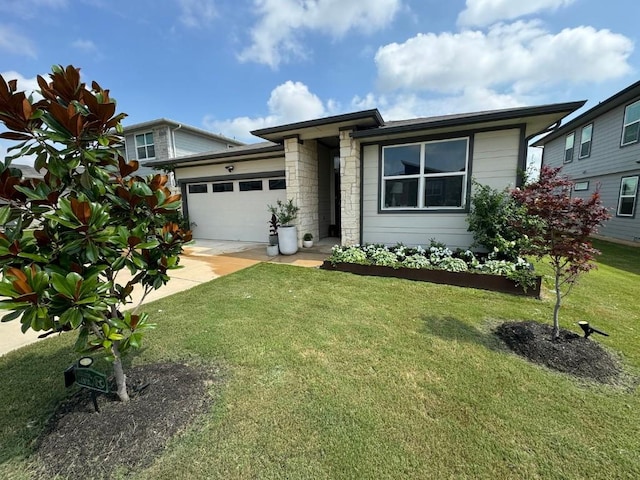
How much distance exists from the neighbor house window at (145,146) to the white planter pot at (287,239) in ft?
40.6

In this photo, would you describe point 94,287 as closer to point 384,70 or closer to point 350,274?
point 350,274

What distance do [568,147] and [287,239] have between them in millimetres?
15919

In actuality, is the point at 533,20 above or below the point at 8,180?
above

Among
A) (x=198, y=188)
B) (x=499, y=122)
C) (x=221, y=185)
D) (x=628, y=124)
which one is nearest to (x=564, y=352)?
(x=499, y=122)

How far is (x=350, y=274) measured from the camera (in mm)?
5770

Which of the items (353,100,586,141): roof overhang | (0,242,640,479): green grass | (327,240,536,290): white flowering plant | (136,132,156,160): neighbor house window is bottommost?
(0,242,640,479): green grass

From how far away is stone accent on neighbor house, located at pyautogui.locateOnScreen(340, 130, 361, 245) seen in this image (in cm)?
696

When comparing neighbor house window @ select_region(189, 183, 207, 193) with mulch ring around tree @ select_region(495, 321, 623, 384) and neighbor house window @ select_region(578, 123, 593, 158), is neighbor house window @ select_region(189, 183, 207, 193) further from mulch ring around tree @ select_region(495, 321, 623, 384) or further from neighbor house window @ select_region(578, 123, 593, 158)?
neighbor house window @ select_region(578, 123, 593, 158)

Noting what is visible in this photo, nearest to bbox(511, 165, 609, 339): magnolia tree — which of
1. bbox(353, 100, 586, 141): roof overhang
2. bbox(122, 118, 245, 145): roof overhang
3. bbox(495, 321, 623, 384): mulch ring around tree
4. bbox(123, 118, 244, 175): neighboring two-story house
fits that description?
bbox(495, 321, 623, 384): mulch ring around tree

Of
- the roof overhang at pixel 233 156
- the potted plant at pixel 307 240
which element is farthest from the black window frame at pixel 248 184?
the potted plant at pixel 307 240

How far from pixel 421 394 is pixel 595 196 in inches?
96.2

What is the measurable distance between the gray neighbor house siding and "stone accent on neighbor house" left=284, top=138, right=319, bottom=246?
10384 mm

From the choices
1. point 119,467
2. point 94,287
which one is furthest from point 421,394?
point 94,287

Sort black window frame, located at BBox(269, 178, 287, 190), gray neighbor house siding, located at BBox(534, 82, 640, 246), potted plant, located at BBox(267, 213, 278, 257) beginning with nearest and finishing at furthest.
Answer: potted plant, located at BBox(267, 213, 278, 257) → black window frame, located at BBox(269, 178, 287, 190) → gray neighbor house siding, located at BBox(534, 82, 640, 246)
